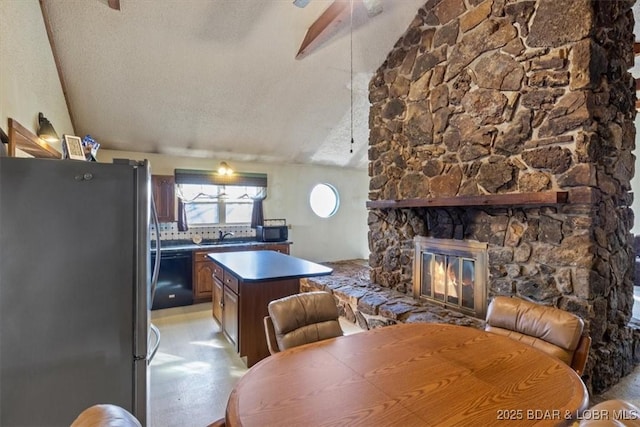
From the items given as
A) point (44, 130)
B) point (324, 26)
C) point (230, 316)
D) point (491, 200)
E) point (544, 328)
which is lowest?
point (230, 316)

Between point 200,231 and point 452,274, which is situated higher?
point 200,231

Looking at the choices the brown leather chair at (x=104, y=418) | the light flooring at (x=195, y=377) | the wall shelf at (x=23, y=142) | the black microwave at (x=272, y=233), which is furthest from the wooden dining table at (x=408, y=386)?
the black microwave at (x=272, y=233)

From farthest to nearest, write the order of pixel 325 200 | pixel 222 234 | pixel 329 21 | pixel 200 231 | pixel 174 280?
pixel 325 200, pixel 222 234, pixel 200 231, pixel 174 280, pixel 329 21

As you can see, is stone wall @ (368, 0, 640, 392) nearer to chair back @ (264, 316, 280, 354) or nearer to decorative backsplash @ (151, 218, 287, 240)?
chair back @ (264, 316, 280, 354)

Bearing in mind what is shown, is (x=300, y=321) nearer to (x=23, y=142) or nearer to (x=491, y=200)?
(x=491, y=200)

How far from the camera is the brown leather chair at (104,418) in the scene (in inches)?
32.8

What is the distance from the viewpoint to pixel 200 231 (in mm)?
5715

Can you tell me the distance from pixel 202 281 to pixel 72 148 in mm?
3296

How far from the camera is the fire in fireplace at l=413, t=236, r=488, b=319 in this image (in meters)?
3.04

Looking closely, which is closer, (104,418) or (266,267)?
(104,418)

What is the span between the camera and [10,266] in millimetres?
1493

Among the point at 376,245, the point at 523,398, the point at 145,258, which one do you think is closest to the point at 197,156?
the point at 376,245

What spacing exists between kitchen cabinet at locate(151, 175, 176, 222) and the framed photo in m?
3.18

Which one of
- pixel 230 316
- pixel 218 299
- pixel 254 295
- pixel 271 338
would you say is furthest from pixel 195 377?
pixel 271 338
